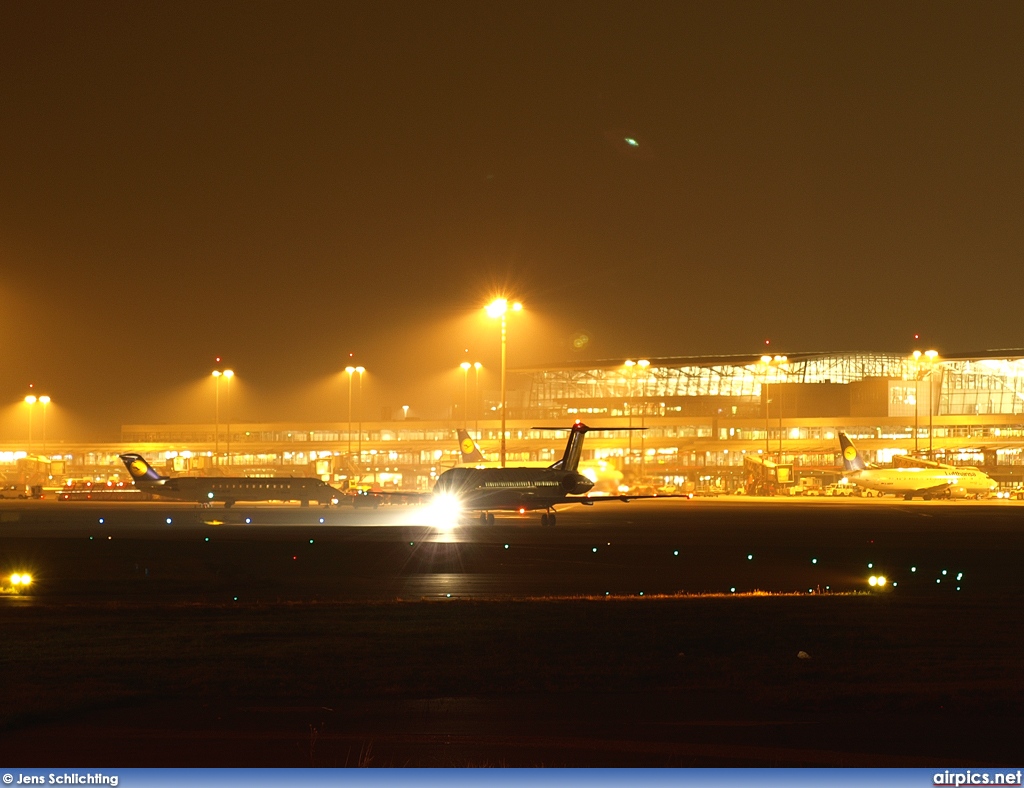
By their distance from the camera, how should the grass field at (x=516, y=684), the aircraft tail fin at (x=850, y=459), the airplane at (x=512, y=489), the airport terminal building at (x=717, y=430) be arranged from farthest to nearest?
1. the airport terminal building at (x=717, y=430)
2. the aircraft tail fin at (x=850, y=459)
3. the airplane at (x=512, y=489)
4. the grass field at (x=516, y=684)

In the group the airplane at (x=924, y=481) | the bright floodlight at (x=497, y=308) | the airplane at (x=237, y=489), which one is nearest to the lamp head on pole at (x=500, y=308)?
the bright floodlight at (x=497, y=308)

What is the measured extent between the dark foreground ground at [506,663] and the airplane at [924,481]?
6597 cm

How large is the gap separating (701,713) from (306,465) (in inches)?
5732

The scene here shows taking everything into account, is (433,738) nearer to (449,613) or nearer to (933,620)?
(449,613)

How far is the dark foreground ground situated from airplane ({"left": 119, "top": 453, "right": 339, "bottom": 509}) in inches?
1820

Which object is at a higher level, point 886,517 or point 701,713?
point 701,713

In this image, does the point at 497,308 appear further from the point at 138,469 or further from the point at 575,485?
the point at 138,469

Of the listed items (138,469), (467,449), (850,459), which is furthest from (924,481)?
(138,469)

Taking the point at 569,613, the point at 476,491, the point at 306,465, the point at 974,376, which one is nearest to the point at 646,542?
the point at 476,491

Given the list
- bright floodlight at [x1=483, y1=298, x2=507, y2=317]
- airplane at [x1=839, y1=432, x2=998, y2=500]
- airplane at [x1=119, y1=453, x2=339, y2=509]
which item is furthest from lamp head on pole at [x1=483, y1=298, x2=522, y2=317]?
airplane at [x1=839, y1=432, x2=998, y2=500]

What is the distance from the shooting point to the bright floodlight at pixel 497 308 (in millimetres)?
65688

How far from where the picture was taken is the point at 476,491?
60.2m

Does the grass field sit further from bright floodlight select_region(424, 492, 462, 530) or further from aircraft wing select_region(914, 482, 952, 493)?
aircraft wing select_region(914, 482, 952, 493)

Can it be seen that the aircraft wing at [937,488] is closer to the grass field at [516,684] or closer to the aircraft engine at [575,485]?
the aircraft engine at [575,485]
